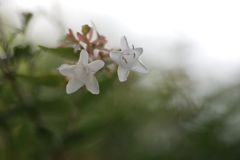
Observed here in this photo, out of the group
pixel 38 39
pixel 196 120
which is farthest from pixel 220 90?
pixel 38 39

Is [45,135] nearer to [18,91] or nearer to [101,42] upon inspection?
[18,91]

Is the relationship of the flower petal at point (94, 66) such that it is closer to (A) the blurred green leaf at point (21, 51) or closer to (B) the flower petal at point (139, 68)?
(B) the flower petal at point (139, 68)

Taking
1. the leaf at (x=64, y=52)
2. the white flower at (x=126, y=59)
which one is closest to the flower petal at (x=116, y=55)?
the white flower at (x=126, y=59)

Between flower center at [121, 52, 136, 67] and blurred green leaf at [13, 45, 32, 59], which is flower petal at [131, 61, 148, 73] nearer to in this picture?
flower center at [121, 52, 136, 67]

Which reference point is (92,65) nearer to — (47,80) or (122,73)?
(122,73)

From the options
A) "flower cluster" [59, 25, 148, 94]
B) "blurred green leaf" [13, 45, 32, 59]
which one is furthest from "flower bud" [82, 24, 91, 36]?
"blurred green leaf" [13, 45, 32, 59]

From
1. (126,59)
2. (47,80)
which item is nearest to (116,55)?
(126,59)

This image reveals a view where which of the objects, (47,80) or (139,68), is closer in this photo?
(139,68)

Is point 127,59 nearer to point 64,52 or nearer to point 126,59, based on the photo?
point 126,59
